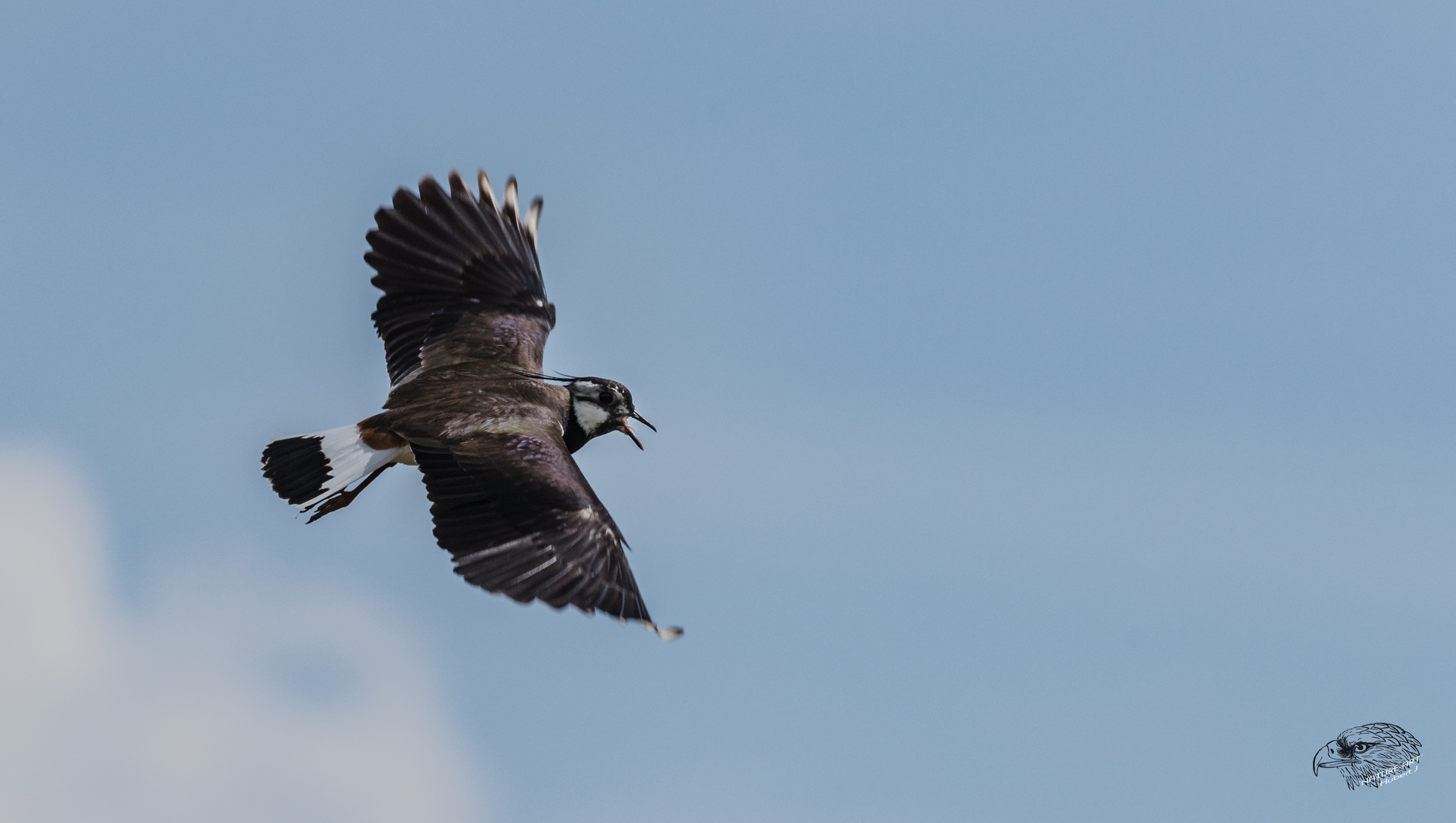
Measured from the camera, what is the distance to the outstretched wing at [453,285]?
14680 millimetres

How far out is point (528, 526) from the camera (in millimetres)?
11867

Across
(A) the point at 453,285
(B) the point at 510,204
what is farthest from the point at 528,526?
(B) the point at 510,204

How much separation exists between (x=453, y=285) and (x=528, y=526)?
4.03 meters

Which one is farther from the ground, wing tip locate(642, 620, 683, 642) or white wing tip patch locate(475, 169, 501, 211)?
white wing tip patch locate(475, 169, 501, 211)

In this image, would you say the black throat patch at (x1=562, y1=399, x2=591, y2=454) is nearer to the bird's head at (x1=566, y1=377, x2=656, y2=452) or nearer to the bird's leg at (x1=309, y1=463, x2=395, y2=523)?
the bird's head at (x1=566, y1=377, x2=656, y2=452)

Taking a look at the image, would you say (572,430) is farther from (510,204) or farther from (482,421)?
(510,204)

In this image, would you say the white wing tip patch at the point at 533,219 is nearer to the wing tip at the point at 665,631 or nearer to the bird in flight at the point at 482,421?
the bird in flight at the point at 482,421

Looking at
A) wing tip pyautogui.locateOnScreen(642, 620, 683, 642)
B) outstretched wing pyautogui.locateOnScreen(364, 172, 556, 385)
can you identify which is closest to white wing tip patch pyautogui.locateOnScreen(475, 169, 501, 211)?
outstretched wing pyautogui.locateOnScreen(364, 172, 556, 385)

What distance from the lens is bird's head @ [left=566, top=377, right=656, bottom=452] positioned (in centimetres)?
1443

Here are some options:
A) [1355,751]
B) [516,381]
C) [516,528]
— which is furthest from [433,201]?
[1355,751]

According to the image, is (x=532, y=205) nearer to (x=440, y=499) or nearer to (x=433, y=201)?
(x=433, y=201)

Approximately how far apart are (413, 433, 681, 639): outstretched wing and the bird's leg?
36.5 inches

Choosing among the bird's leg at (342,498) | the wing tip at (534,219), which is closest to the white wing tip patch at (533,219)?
the wing tip at (534,219)

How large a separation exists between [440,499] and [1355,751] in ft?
25.8
